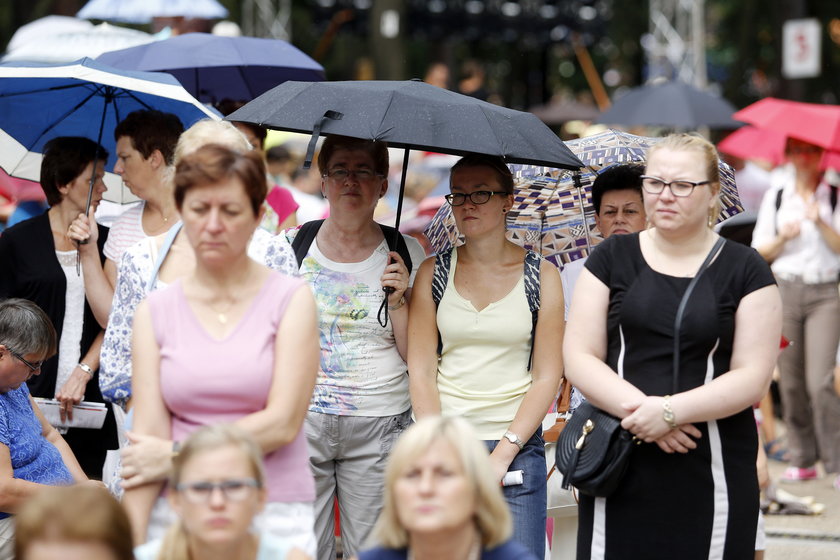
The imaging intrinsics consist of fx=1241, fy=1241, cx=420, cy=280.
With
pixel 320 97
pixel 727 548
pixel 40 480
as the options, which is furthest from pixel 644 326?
pixel 40 480

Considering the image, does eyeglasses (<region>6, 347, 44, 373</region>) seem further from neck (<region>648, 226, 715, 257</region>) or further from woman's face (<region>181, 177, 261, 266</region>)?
neck (<region>648, 226, 715, 257</region>)

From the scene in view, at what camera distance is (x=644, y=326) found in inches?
155

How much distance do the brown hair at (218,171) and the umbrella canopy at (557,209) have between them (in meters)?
2.11

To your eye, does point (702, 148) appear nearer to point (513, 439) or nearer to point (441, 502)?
point (513, 439)

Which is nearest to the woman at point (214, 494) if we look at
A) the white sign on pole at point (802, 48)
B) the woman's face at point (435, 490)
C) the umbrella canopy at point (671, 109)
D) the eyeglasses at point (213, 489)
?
the eyeglasses at point (213, 489)

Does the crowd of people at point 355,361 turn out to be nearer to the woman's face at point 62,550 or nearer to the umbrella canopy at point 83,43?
the woman's face at point 62,550

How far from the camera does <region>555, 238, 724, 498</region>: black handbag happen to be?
3.94 meters

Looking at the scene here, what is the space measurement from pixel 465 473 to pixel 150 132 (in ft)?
7.81

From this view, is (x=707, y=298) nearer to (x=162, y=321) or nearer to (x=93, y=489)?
(x=162, y=321)

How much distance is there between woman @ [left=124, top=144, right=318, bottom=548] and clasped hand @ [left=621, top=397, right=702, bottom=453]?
109 cm

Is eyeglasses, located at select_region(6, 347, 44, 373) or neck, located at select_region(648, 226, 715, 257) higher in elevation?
neck, located at select_region(648, 226, 715, 257)

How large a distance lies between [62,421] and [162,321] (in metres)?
1.96

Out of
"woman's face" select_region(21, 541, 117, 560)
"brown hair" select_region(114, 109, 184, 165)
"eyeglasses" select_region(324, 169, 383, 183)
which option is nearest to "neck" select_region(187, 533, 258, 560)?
"woman's face" select_region(21, 541, 117, 560)

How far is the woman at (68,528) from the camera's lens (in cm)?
278
